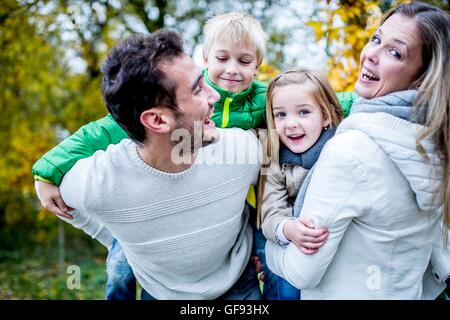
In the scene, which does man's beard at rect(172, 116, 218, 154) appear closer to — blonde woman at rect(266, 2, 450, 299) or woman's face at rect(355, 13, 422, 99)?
blonde woman at rect(266, 2, 450, 299)

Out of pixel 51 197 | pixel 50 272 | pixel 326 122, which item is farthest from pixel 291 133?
pixel 50 272

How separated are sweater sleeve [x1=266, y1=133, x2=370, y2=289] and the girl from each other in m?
0.26

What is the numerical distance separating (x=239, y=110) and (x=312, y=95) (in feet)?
1.18

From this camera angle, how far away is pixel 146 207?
6.52ft

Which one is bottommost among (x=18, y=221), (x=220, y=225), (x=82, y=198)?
(x=18, y=221)

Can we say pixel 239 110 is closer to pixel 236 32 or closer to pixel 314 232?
pixel 236 32

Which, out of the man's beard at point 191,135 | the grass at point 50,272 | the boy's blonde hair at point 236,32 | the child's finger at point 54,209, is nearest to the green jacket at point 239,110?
the boy's blonde hair at point 236,32

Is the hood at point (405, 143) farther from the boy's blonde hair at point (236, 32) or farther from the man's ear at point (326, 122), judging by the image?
the boy's blonde hair at point (236, 32)

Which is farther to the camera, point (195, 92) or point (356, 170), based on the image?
point (195, 92)

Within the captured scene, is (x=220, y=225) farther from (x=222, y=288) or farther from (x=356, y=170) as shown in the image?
(x=356, y=170)

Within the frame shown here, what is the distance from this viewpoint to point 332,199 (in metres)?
1.72

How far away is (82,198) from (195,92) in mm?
615

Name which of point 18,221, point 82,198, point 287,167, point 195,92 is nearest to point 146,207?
point 82,198

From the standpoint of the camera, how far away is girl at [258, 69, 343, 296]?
2.10 metres
